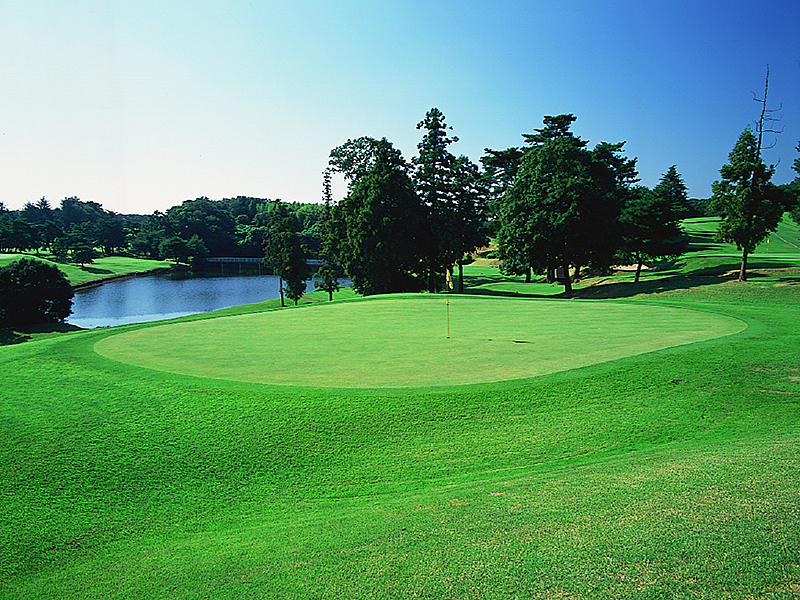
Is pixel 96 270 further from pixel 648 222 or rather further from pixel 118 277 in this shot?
pixel 648 222

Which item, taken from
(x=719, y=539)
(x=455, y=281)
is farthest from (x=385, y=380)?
(x=455, y=281)

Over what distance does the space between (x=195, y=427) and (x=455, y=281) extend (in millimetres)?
49543

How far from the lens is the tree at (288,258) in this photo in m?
53.6

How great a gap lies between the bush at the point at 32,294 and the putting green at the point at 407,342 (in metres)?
36.8

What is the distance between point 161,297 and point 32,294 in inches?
1018

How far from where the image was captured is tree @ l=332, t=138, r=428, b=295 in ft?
145

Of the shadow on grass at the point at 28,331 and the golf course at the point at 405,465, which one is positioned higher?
the golf course at the point at 405,465

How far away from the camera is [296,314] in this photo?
19734 mm

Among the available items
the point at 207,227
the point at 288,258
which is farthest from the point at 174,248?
the point at 288,258

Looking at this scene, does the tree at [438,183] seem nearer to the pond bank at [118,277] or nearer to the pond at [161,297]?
the pond at [161,297]

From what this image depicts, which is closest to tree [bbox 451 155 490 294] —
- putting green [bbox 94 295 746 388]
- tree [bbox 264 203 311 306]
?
tree [bbox 264 203 311 306]

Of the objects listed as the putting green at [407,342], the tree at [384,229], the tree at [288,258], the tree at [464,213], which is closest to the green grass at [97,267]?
the tree at [288,258]

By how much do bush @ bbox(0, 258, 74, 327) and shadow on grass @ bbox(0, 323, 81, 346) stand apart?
2.39 meters

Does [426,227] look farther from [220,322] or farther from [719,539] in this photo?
[719,539]
